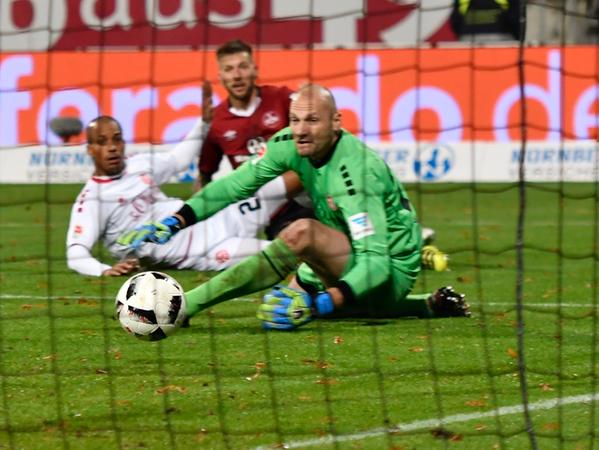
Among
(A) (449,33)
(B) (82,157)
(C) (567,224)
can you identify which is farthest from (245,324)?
(A) (449,33)

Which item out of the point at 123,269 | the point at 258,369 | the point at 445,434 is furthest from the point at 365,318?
the point at 445,434

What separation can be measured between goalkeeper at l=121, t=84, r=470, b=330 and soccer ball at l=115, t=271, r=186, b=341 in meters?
0.36

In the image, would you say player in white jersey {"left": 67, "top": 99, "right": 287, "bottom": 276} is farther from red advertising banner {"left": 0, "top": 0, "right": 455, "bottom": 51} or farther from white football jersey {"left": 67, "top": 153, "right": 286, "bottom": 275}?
red advertising banner {"left": 0, "top": 0, "right": 455, "bottom": 51}

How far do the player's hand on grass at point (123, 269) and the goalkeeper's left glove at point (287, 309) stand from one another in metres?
2.48

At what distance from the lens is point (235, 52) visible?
415 inches

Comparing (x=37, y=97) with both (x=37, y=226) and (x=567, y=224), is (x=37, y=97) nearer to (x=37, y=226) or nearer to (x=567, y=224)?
(x=37, y=226)

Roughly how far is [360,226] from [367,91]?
9674mm

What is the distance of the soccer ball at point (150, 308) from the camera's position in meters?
6.92

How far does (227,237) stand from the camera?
10766 millimetres

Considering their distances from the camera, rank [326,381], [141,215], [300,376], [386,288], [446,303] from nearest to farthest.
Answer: [326,381], [300,376], [386,288], [446,303], [141,215]

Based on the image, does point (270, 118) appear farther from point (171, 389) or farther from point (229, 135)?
point (171, 389)

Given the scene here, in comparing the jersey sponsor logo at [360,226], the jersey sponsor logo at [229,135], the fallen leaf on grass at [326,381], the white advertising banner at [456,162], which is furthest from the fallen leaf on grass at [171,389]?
the white advertising banner at [456,162]

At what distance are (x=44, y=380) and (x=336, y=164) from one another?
2.08m

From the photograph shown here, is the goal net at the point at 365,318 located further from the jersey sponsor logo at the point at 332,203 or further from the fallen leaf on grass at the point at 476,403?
the jersey sponsor logo at the point at 332,203
